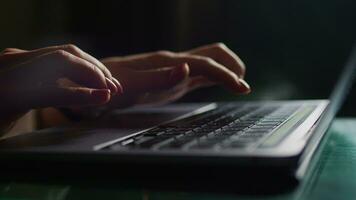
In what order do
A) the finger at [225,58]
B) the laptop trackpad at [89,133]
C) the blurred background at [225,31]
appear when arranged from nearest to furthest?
1. the laptop trackpad at [89,133]
2. the finger at [225,58]
3. the blurred background at [225,31]

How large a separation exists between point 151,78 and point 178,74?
5cm

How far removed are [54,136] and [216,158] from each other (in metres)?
0.25

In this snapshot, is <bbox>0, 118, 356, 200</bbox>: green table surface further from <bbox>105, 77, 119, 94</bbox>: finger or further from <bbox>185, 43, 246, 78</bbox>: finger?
<bbox>185, 43, 246, 78</bbox>: finger

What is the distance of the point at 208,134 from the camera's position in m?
0.47

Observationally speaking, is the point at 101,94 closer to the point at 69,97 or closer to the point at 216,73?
the point at 69,97

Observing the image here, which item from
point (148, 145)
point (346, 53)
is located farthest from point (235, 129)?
point (346, 53)

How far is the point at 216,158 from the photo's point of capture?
37 cm

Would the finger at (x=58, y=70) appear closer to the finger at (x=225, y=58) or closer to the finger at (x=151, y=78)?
the finger at (x=151, y=78)

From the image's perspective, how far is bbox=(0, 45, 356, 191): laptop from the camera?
359 millimetres

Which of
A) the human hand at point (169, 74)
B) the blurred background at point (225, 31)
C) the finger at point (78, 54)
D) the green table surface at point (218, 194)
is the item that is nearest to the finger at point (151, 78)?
the human hand at point (169, 74)

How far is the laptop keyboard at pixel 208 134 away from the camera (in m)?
0.41

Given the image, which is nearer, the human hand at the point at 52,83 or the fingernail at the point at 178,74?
the human hand at the point at 52,83

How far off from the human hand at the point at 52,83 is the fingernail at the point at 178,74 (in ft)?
0.43

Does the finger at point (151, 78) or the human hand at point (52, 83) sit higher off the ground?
the human hand at point (52, 83)
